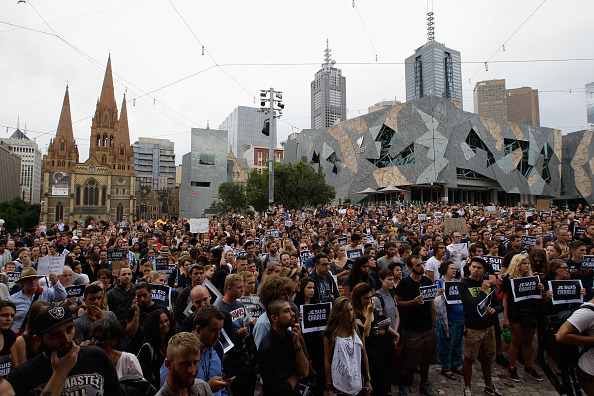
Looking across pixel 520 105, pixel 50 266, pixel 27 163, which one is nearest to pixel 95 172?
pixel 27 163

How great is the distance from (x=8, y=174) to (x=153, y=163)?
4864 cm

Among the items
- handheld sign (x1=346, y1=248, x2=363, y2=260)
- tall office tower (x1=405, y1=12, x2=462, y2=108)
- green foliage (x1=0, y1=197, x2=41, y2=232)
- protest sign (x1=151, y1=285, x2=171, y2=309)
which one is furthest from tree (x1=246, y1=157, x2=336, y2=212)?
tall office tower (x1=405, y1=12, x2=462, y2=108)

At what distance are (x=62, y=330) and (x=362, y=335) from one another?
9.91ft

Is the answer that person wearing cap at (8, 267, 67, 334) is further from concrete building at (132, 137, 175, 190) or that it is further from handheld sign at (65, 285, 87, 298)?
concrete building at (132, 137, 175, 190)

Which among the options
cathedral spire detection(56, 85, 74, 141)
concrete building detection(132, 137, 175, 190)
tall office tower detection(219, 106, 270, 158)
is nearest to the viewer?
cathedral spire detection(56, 85, 74, 141)

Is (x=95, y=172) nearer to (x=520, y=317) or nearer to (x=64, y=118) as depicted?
(x=64, y=118)

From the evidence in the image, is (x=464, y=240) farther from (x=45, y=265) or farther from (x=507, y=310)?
(x=45, y=265)

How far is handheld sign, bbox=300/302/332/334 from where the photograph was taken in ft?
14.0

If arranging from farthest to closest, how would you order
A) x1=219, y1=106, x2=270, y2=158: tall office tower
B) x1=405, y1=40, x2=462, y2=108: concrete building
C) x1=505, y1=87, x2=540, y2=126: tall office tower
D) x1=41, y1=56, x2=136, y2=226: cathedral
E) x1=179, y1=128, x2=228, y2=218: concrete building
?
x1=405, y1=40, x2=462, y2=108: concrete building
x1=219, y1=106, x2=270, y2=158: tall office tower
x1=41, y1=56, x2=136, y2=226: cathedral
x1=179, y1=128, x2=228, y2=218: concrete building
x1=505, y1=87, x2=540, y2=126: tall office tower

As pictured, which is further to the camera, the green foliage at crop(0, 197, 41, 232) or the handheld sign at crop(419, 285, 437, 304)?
the green foliage at crop(0, 197, 41, 232)

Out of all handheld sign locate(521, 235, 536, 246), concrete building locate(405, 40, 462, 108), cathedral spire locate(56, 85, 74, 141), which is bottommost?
handheld sign locate(521, 235, 536, 246)

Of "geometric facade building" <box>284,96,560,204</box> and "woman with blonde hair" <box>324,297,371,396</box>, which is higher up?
"geometric facade building" <box>284,96,560,204</box>

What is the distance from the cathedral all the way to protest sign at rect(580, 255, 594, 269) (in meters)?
88.4

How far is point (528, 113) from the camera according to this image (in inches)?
2594
